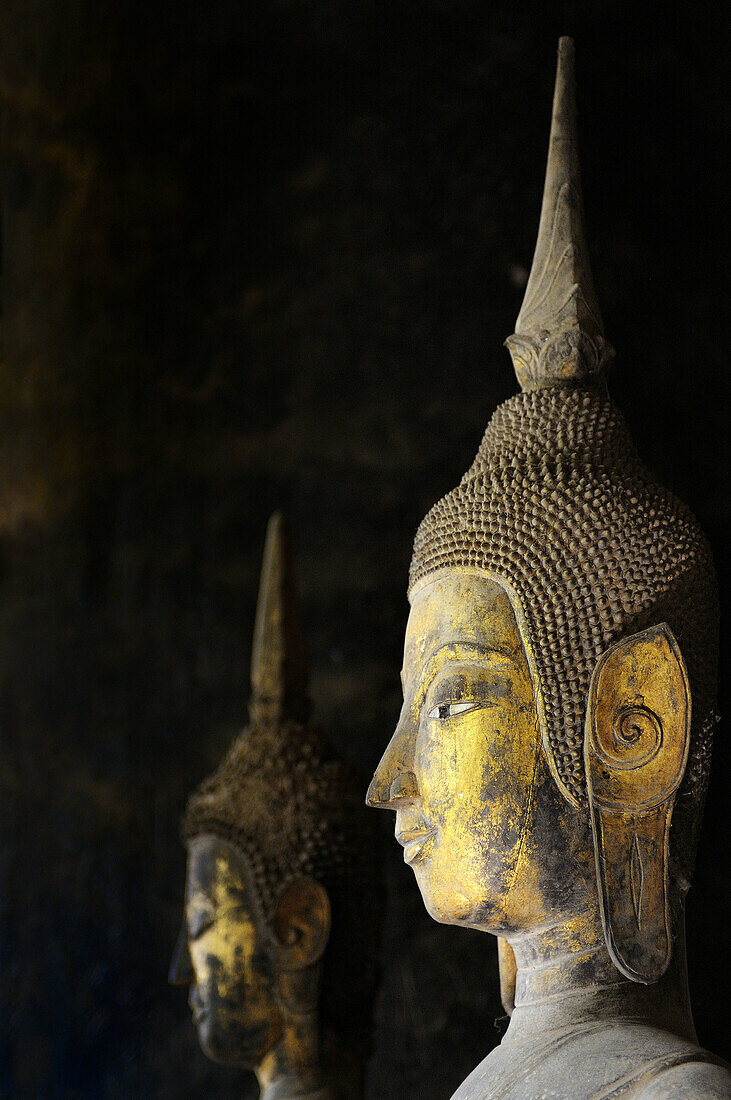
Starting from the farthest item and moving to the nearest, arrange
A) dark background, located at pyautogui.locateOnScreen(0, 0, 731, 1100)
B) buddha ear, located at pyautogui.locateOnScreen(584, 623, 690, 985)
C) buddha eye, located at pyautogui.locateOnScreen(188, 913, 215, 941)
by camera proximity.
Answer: dark background, located at pyautogui.locateOnScreen(0, 0, 731, 1100)
buddha eye, located at pyautogui.locateOnScreen(188, 913, 215, 941)
buddha ear, located at pyautogui.locateOnScreen(584, 623, 690, 985)

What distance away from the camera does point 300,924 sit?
4.92 m

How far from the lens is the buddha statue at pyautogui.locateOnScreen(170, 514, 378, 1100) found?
15.8 feet

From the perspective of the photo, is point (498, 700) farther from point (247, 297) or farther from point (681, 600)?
point (247, 297)

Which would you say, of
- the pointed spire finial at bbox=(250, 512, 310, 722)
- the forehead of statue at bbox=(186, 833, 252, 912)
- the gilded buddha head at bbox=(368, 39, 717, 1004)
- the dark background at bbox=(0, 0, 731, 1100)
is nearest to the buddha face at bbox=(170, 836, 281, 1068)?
the forehead of statue at bbox=(186, 833, 252, 912)

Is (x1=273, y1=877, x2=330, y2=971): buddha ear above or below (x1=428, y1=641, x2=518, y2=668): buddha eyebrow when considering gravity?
below

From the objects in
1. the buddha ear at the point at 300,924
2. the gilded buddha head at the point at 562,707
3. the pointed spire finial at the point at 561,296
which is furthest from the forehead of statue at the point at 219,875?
the pointed spire finial at the point at 561,296


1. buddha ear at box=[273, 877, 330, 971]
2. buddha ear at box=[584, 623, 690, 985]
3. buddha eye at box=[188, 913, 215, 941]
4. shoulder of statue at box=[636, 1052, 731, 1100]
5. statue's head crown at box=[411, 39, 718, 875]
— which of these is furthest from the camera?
buddha eye at box=[188, 913, 215, 941]

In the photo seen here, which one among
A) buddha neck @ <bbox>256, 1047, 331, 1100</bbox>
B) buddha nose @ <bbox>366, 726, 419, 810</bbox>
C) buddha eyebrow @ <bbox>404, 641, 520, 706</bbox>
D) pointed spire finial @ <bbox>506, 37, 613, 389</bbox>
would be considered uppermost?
pointed spire finial @ <bbox>506, 37, 613, 389</bbox>

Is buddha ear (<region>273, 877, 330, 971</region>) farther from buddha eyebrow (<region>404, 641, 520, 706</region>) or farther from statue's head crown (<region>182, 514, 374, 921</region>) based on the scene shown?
buddha eyebrow (<region>404, 641, 520, 706</region>)

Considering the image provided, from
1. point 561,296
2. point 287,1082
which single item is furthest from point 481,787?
point 287,1082

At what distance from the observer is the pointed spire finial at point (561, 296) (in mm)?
3693

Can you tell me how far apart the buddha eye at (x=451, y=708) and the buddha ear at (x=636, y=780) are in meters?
0.26

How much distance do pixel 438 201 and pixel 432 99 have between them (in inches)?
15.8

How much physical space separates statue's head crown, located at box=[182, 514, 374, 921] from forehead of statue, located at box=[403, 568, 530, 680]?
1614 millimetres
